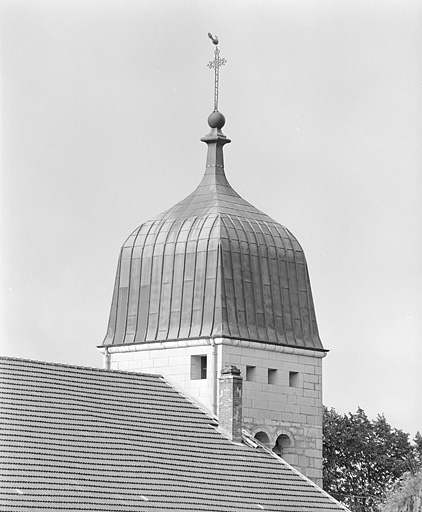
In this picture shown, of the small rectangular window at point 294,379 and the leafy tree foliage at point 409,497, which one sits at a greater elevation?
the small rectangular window at point 294,379

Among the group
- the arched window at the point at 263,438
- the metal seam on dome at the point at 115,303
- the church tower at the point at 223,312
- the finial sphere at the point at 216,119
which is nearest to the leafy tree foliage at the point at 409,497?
the church tower at the point at 223,312

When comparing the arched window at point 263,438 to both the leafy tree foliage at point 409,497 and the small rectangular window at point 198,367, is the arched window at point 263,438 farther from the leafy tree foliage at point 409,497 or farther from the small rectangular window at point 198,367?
the leafy tree foliage at point 409,497

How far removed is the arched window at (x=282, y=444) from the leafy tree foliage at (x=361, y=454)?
12.6 meters

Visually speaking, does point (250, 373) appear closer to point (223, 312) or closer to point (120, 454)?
point (223, 312)

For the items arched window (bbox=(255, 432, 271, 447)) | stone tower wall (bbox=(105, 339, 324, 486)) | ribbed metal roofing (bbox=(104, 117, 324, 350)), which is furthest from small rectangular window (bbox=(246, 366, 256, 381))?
arched window (bbox=(255, 432, 271, 447))

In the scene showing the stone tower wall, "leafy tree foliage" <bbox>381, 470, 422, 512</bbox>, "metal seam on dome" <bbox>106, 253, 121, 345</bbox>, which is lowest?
"leafy tree foliage" <bbox>381, 470, 422, 512</bbox>

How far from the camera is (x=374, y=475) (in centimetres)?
5566

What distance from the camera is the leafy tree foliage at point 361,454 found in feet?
180

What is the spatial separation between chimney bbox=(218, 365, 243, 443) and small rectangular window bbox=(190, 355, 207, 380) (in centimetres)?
138

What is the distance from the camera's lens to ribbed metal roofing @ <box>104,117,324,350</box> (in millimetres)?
41812

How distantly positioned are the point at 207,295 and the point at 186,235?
177 centimetres

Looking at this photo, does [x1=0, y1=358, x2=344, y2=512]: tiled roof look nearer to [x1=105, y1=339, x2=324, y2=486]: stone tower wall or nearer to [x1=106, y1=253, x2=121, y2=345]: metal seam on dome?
[x1=105, y1=339, x2=324, y2=486]: stone tower wall

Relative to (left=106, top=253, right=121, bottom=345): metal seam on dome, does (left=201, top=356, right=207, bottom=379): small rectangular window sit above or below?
below

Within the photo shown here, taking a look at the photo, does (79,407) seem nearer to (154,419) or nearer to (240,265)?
(154,419)
